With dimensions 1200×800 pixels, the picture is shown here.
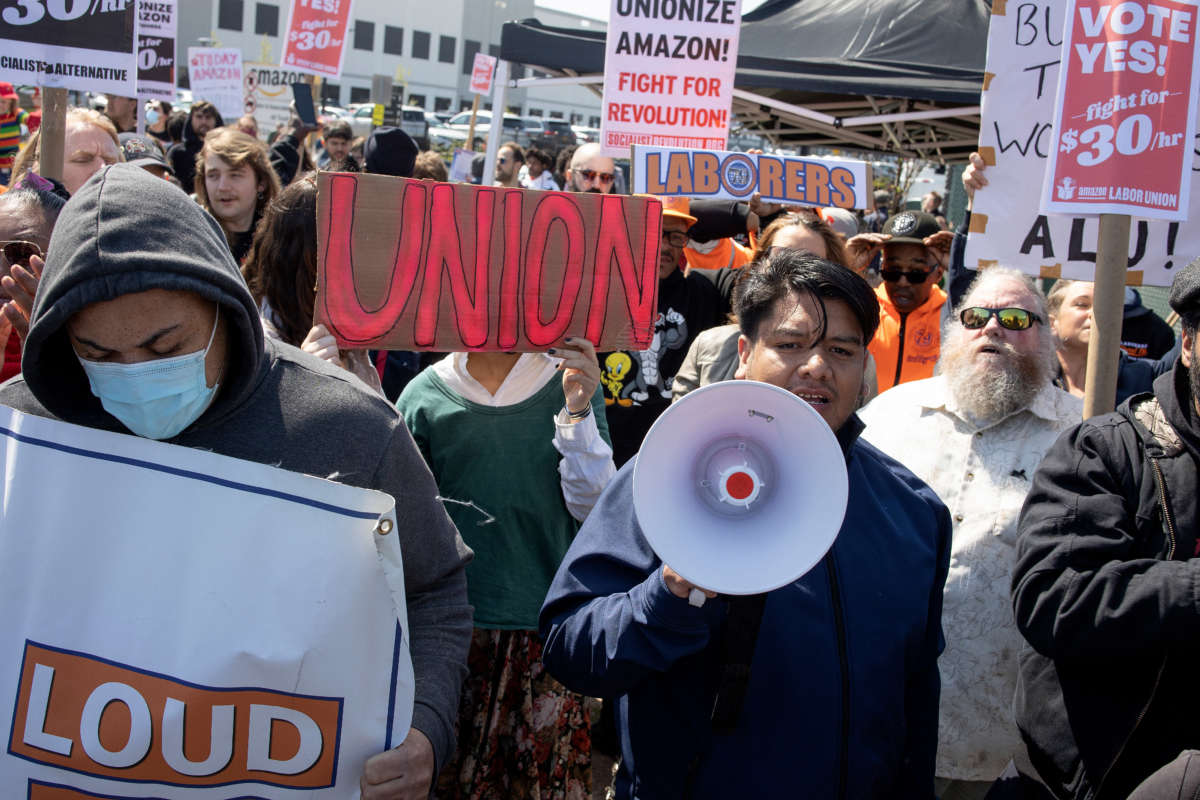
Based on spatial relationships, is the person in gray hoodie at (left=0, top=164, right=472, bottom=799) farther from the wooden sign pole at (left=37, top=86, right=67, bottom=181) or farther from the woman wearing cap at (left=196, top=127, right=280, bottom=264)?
the woman wearing cap at (left=196, top=127, right=280, bottom=264)

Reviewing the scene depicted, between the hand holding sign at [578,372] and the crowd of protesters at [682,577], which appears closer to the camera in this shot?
the crowd of protesters at [682,577]

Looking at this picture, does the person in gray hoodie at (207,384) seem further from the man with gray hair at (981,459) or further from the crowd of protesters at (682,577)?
the man with gray hair at (981,459)

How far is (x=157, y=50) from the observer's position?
785 centimetres

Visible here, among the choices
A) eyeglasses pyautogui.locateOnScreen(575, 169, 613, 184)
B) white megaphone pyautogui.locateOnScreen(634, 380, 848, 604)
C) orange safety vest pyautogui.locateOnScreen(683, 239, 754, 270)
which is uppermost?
eyeglasses pyautogui.locateOnScreen(575, 169, 613, 184)

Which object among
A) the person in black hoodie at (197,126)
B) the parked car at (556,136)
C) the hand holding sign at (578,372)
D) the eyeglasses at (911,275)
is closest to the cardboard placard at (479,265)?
the hand holding sign at (578,372)

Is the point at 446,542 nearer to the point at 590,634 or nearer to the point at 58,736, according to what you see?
the point at 590,634

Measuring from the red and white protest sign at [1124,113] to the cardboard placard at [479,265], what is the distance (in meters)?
1.25

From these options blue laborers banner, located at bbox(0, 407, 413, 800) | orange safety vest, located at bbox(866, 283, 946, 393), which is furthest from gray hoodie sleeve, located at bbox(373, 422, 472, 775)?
orange safety vest, located at bbox(866, 283, 946, 393)

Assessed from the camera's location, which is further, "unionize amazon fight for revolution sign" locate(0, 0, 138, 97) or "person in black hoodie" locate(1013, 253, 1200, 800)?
"unionize amazon fight for revolution sign" locate(0, 0, 138, 97)

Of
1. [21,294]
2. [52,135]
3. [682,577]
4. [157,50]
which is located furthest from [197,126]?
[682,577]

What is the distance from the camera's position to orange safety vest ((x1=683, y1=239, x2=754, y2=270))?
5.66 m

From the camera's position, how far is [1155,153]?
291 cm

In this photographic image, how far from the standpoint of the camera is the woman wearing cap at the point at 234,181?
4504mm

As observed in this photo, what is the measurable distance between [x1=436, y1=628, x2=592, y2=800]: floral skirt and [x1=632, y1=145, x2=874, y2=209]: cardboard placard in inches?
116
